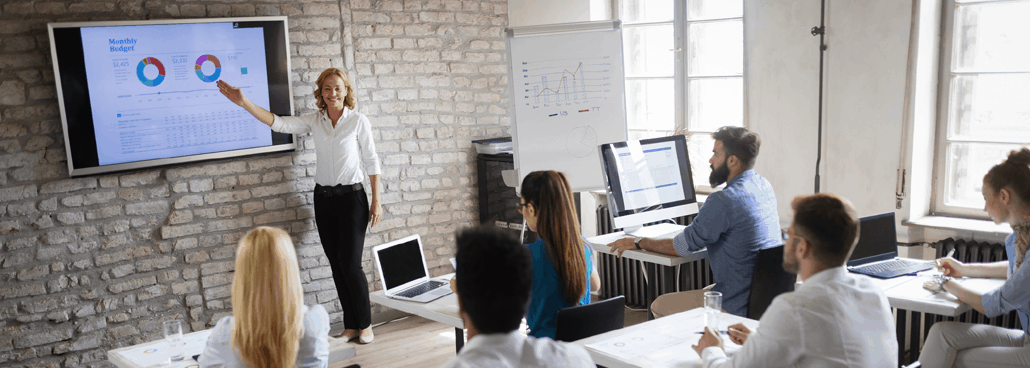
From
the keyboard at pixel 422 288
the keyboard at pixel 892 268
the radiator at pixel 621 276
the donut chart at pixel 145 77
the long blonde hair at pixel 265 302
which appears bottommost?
the radiator at pixel 621 276

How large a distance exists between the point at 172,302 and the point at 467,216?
76.9 inches

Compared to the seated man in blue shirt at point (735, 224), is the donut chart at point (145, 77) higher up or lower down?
higher up

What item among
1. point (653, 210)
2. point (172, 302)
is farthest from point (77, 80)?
point (653, 210)

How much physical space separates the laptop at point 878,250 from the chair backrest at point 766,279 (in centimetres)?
47

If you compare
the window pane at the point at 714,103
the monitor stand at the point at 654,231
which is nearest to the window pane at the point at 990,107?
the window pane at the point at 714,103

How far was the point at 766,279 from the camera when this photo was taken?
10.2ft

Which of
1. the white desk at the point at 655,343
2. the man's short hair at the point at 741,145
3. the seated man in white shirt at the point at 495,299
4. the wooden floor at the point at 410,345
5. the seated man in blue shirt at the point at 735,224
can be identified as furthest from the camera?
the wooden floor at the point at 410,345

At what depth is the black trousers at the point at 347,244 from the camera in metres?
4.44

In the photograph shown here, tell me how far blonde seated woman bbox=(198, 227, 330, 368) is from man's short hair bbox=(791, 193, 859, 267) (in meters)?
1.39

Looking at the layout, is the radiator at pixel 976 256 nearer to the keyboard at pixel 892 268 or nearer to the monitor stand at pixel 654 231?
the keyboard at pixel 892 268

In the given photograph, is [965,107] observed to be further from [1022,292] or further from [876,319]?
[876,319]

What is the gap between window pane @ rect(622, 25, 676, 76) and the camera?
5.12m

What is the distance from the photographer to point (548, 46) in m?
4.48

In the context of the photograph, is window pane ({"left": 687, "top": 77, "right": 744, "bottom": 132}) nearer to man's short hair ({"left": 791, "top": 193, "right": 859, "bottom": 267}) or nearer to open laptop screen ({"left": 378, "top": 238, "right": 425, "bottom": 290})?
open laptop screen ({"left": 378, "top": 238, "right": 425, "bottom": 290})
